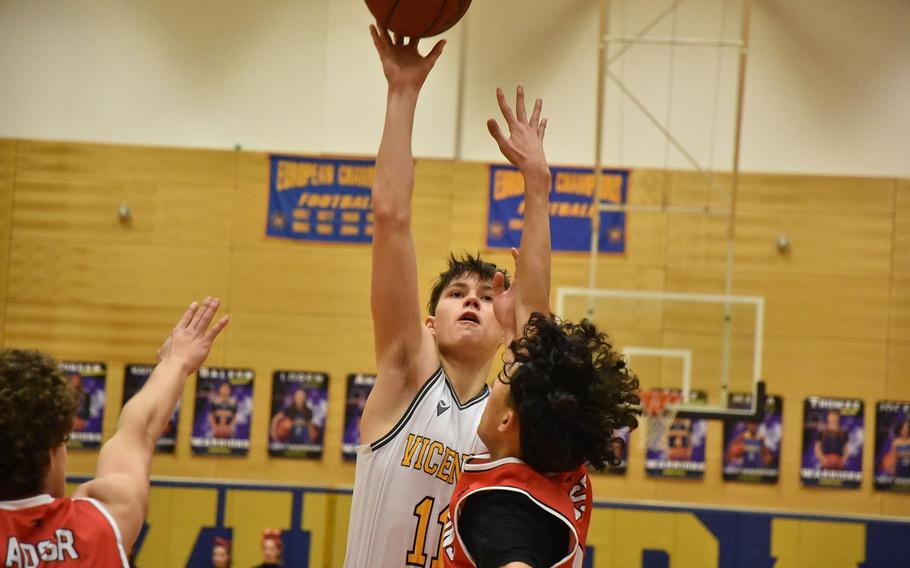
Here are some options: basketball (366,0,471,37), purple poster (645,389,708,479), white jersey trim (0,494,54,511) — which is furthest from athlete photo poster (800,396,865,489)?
white jersey trim (0,494,54,511)

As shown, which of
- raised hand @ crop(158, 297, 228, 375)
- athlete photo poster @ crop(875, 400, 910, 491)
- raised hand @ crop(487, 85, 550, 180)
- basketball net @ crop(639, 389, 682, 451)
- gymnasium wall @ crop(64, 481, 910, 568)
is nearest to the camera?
raised hand @ crop(158, 297, 228, 375)

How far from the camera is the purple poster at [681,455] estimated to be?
9.87m

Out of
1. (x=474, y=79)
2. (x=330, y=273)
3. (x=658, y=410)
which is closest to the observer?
(x=658, y=410)

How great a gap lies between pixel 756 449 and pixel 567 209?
296 cm

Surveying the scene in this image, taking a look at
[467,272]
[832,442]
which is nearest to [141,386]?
[832,442]

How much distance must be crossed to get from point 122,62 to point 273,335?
324cm

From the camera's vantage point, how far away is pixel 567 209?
33.5 feet

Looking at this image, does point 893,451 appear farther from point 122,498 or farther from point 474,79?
point 122,498

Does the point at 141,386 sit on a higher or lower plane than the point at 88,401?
higher

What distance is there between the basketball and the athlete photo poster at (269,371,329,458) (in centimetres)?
746

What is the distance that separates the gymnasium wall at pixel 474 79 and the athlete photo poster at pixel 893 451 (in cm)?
239

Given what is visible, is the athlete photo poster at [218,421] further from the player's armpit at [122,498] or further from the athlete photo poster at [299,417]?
the player's armpit at [122,498]

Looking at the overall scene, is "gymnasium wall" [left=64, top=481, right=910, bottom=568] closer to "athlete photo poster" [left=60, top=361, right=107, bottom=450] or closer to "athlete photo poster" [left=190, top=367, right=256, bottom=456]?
"athlete photo poster" [left=190, top=367, right=256, bottom=456]

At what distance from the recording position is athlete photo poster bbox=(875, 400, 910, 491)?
31.9ft
